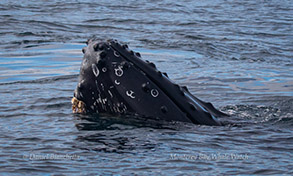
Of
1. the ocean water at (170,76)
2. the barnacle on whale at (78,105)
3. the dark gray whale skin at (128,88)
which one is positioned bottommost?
the ocean water at (170,76)

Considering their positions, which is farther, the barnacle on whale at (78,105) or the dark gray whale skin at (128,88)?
the barnacle on whale at (78,105)

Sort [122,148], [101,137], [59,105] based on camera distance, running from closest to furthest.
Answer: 1. [122,148]
2. [101,137]
3. [59,105]

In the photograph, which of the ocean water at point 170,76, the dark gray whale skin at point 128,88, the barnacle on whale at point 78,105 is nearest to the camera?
the ocean water at point 170,76

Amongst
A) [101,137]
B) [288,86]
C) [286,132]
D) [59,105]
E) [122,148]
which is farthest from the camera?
[288,86]

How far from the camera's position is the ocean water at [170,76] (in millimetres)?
5078

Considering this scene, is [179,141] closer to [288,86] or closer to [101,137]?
[101,137]

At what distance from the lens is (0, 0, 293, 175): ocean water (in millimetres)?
5078

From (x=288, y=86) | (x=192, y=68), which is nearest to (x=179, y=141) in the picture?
(x=288, y=86)

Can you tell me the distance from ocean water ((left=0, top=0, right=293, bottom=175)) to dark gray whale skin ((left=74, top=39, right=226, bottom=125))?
16 centimetres

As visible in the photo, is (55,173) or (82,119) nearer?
(55,173)

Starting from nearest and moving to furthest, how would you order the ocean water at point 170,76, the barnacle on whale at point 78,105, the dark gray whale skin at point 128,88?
the ocean water at point 170,76
the dark gray whale skin at point 128,88
the barnacle on whale at point 78,105

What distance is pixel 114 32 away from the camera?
18.4 meters

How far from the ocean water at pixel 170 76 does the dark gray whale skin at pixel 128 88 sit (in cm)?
16

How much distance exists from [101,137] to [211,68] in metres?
6.78
